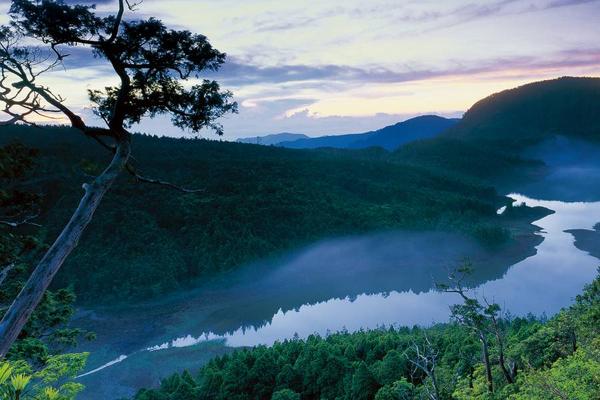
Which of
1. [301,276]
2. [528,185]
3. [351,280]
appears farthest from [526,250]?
[528,185]

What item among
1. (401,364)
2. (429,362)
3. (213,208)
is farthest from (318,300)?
(429,362)

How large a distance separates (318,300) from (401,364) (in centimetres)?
3684

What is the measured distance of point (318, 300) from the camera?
210 feet

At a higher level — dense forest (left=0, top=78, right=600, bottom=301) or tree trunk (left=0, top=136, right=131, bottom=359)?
tree trunk (left=0, top=136, right=131, bottom=359)

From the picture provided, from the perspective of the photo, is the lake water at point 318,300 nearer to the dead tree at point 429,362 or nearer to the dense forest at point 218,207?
the dense forest at point 218,207

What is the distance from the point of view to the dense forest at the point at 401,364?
19188mm

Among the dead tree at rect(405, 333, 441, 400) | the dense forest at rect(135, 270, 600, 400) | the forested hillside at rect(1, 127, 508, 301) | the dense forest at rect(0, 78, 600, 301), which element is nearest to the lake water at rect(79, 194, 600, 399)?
the dense forest at rect(0, 78, 600, 301)

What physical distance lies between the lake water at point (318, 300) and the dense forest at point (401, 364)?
39.5 feet

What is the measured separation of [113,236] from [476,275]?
60.5 meters

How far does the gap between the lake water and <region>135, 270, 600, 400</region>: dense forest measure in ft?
39.5

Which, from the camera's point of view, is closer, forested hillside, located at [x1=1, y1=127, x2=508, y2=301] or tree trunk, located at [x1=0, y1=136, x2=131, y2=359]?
tree trunk, located at [x1=0, y1=136, x2=131, y2=359]

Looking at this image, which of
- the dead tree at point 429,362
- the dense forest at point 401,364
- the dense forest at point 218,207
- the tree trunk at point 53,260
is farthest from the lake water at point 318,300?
the tree trunk at point 53,260

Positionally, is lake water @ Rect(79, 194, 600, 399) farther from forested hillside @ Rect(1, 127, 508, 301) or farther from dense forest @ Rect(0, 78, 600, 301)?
forested hillside @ Rect(1, 127, 508, 301)

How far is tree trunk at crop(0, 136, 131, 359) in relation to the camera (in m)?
7.31
